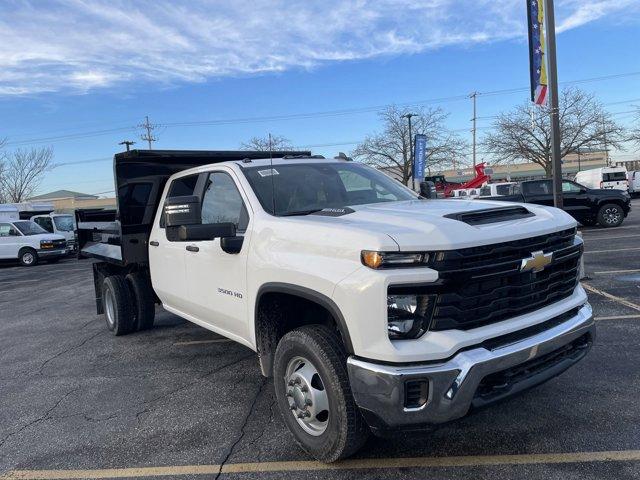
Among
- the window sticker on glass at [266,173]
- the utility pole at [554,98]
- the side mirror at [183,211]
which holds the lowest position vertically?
the side mirror at [183,211]

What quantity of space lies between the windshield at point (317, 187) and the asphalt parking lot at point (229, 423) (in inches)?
65.6

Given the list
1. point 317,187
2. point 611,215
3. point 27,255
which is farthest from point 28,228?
point 611,215

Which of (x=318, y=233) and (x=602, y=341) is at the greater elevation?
(x=318, y=233)

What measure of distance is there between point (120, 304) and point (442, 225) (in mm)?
4999

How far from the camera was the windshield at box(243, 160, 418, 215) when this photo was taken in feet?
13.4

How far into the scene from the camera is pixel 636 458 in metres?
3.07

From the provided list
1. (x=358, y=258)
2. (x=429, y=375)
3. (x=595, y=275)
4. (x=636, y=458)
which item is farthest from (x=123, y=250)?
(x=595, y=275)

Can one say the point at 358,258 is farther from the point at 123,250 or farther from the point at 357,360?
the point at 123,250

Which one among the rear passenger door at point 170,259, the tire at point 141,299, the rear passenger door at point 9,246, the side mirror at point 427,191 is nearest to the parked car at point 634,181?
the rear passenger door at point 9,246

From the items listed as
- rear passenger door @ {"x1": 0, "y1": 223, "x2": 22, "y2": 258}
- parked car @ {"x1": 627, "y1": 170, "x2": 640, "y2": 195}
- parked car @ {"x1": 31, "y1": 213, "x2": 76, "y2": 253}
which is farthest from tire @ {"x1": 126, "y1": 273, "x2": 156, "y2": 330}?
parked car @ {"x1": 627, "y1": 170, "x2": 640, "y2": 195}

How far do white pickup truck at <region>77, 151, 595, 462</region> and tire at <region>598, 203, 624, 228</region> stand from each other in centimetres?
1529

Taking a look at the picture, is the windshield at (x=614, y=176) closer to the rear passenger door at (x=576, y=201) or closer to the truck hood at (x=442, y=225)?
the rear passenger door at (x=576, y=201)

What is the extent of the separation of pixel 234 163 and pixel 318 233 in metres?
1.65

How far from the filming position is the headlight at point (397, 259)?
274 centimetres
